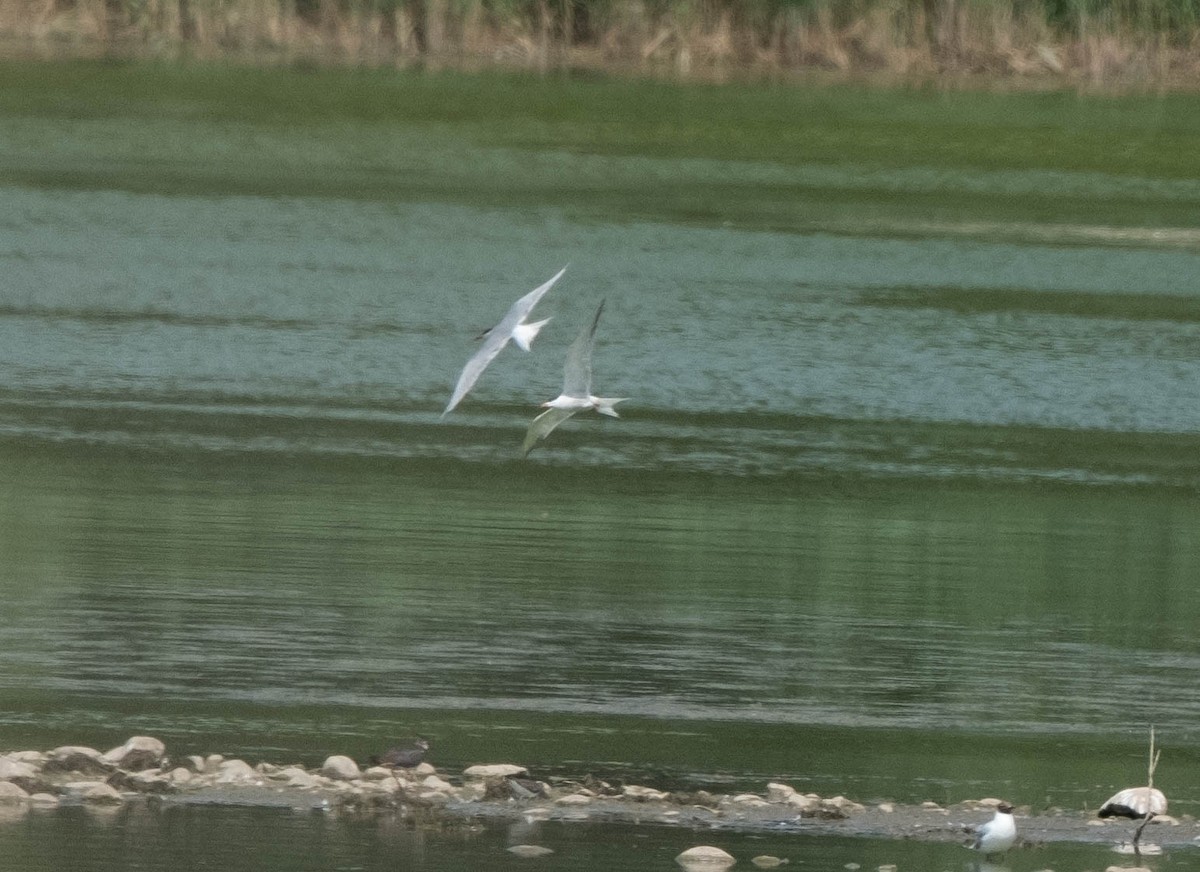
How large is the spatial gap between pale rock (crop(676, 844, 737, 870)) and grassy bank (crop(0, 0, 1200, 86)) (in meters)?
28.9

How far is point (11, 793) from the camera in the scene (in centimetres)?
820

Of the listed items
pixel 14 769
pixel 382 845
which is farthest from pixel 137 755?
pixel 382 845

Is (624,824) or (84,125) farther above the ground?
(84,125)

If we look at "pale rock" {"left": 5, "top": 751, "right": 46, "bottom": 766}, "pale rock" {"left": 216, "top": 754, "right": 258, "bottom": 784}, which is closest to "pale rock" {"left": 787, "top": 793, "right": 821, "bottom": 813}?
"pale rock" {"left": 216, "top": 754, "right": 258, "bottom": 784}

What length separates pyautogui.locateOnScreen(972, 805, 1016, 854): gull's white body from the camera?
26.0ft

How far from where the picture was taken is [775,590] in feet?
39.9

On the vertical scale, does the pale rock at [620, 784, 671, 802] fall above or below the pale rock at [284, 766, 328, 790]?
below

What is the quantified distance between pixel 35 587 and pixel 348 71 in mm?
24269

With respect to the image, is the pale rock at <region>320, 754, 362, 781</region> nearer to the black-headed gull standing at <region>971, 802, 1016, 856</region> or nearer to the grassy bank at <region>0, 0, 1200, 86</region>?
the black-headed gull standing at <region>971, 802, 1016, 856</region>

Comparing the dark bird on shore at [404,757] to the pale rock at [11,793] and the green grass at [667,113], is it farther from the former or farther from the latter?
the green grass at [667,113]

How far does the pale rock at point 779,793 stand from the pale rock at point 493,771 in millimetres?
829

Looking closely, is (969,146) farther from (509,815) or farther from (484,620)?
(509,815)

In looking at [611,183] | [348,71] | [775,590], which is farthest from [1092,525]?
[348,71]

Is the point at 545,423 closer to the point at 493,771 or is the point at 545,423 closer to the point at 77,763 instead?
the point at 493,771
